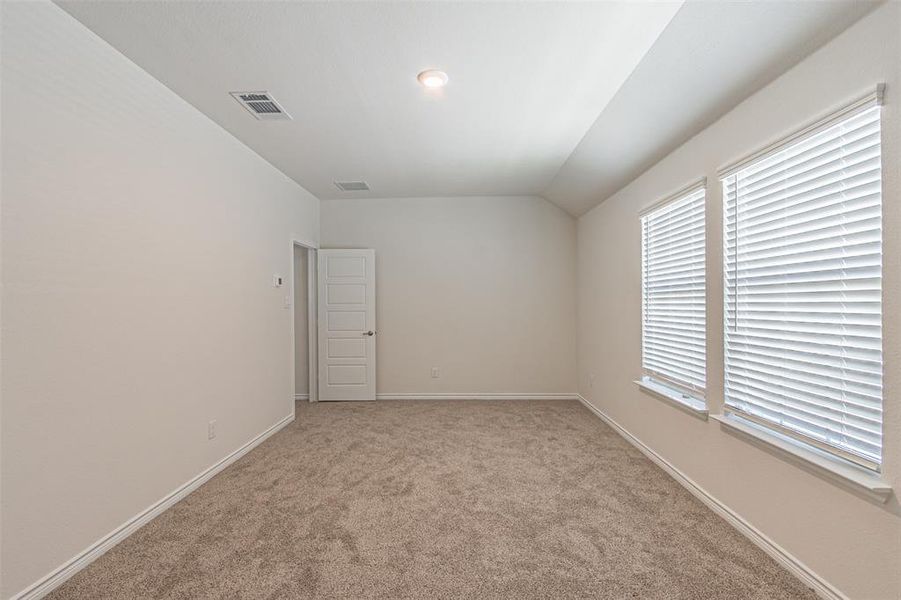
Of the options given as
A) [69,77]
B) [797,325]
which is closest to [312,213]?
[69,77]

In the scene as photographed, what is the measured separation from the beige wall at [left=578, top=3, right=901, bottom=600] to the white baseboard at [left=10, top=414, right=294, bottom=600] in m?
3.42

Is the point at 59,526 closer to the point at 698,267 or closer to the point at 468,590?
the point at 468,590

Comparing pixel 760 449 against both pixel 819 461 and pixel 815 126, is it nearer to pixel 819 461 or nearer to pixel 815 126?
pixel 819 461

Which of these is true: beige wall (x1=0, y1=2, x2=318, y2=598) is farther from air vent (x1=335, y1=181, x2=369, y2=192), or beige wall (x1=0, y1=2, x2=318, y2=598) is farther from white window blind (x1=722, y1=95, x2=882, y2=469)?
white window blind (x1=722, y1=95, x2=882, y2=469)

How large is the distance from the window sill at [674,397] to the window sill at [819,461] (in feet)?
1.02

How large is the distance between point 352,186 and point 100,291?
10.2 feet

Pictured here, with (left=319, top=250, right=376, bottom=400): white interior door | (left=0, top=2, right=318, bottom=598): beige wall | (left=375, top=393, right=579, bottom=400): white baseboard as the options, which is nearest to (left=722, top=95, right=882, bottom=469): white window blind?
(left=375, top=393, right=579, bottom=400): white baseboard

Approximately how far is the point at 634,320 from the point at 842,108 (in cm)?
231

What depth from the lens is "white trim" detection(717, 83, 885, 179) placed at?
4.95ft

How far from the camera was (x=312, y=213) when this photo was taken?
17.1 ft

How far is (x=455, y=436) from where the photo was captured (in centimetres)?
396

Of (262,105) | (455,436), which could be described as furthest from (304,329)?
(262,105)

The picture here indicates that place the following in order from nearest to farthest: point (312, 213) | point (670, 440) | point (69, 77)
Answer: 1. point (69, 77)
2. point (670, 440)
3. point (312, 213)

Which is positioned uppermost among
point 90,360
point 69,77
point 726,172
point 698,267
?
point 69,77
